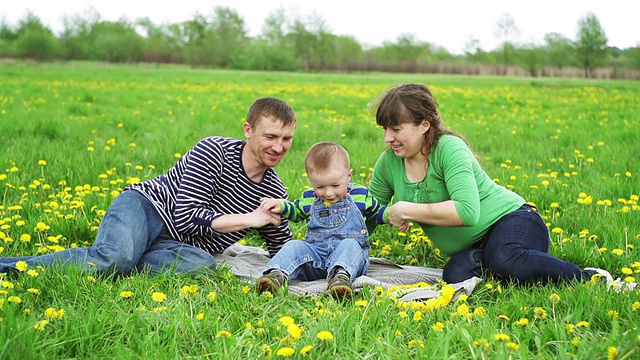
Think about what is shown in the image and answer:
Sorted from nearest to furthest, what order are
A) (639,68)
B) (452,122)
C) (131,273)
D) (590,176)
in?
1. (131,273)
2. (590,176)
3. (452,122)
4. (639,68)

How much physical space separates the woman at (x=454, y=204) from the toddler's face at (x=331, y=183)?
1.04 ft

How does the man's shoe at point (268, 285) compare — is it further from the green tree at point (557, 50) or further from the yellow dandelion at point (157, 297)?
the green tree at point (557, 50)

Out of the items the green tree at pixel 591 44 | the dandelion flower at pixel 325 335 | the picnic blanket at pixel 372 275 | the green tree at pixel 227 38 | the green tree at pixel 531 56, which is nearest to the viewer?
the dandelion flower at pixel 325 335

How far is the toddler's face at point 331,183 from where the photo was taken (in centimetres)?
322

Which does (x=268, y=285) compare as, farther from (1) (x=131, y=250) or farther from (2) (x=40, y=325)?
(2) (x=40, y=325)

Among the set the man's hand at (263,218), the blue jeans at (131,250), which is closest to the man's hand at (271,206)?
the man's hand at (263,218)

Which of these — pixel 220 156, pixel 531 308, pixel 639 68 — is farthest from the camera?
pixel 639 68

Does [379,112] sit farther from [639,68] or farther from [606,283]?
[639,68]

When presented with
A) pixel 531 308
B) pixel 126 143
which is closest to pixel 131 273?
pixel 531 308

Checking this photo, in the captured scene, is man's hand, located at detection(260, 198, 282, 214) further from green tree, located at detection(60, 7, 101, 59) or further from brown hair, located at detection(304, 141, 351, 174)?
green tree, located at detection(60, 7, 101, 59)

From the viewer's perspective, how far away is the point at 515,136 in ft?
27.2

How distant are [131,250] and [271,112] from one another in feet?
3.59

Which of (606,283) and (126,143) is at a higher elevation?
(126,143)

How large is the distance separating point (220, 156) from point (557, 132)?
20.8 feet
